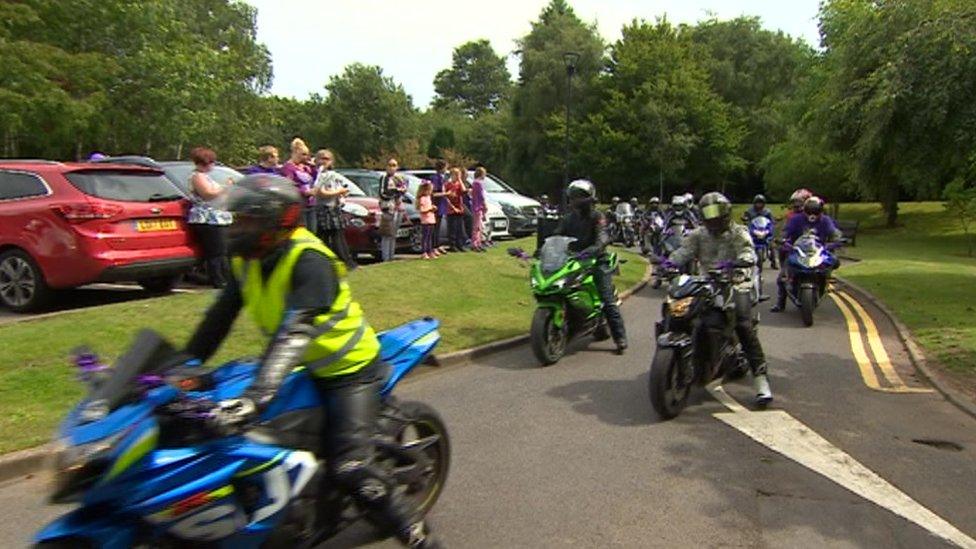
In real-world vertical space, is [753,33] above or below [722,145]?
above

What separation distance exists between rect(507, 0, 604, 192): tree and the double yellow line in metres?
43.9

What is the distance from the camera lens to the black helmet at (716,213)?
7082 mm

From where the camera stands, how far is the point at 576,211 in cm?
900

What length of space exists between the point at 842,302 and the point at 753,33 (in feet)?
175

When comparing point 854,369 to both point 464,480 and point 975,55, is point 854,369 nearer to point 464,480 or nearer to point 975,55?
point 464,480

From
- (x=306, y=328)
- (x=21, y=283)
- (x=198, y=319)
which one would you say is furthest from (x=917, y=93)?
(x=21, y=283)

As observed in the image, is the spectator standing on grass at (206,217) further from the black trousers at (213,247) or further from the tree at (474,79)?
the tree at (474,79)

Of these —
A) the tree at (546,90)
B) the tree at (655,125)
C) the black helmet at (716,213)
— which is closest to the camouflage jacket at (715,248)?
the black helmet at (716,213)

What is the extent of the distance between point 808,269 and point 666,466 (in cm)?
729

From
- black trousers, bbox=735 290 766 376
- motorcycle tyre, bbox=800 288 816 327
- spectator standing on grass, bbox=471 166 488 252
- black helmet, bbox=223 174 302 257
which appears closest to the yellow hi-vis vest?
black helmet, bbox=223 174 302 257

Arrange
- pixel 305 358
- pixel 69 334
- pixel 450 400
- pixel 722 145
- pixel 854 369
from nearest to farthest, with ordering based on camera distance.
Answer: pixel 305 358 → pixel 450 400 → pixel 69 334 → pixel 854 369 → pixel 722 145

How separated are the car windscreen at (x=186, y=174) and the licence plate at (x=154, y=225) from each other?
1.42 m

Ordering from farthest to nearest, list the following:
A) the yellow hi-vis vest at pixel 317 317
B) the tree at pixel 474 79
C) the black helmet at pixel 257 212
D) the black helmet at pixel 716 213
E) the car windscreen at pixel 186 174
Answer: the tree at pixel 474 79
the car windscreen at pixel 186 174
the black helmet at pixel 716 213
the yellow hi-vis vest at pixel 317 317
the black helmet at pixel 257 212

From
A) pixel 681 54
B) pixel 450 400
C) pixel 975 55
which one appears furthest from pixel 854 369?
pixel 681 54
